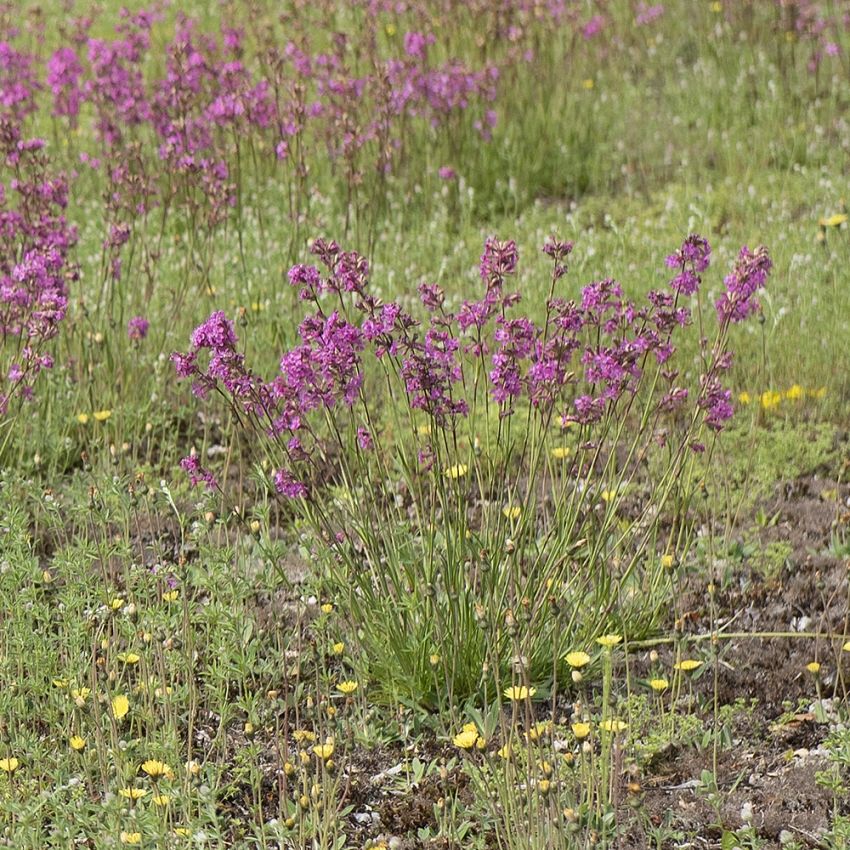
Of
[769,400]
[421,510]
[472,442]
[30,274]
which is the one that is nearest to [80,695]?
[421,510]

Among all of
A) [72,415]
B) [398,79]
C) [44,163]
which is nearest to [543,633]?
[72,415]

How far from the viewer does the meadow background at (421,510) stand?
3268 millimetres

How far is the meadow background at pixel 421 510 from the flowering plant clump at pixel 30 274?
3 centimetres

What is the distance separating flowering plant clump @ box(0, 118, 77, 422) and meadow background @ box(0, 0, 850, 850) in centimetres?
3

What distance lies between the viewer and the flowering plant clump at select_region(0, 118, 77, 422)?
13.9 ft

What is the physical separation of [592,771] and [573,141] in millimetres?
5597

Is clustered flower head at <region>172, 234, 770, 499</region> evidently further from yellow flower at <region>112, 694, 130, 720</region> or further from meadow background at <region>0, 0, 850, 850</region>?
yellow flower at <region>112, 694, 130, 720</region>

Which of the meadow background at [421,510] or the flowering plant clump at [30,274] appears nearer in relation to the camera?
the meadow background at [421,510]

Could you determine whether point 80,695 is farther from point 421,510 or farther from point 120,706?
point 421,510

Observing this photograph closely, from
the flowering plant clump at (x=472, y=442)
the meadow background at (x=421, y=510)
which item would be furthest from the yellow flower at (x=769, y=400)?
the flowering plant clump at (x=472, y=442)

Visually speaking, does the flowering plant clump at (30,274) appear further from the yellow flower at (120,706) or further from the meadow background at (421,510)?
the yellow flower at (120,706)

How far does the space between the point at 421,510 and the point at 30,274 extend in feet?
5.44

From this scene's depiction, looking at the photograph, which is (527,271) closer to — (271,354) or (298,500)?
(271,354)

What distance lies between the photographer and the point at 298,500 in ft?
14.9
